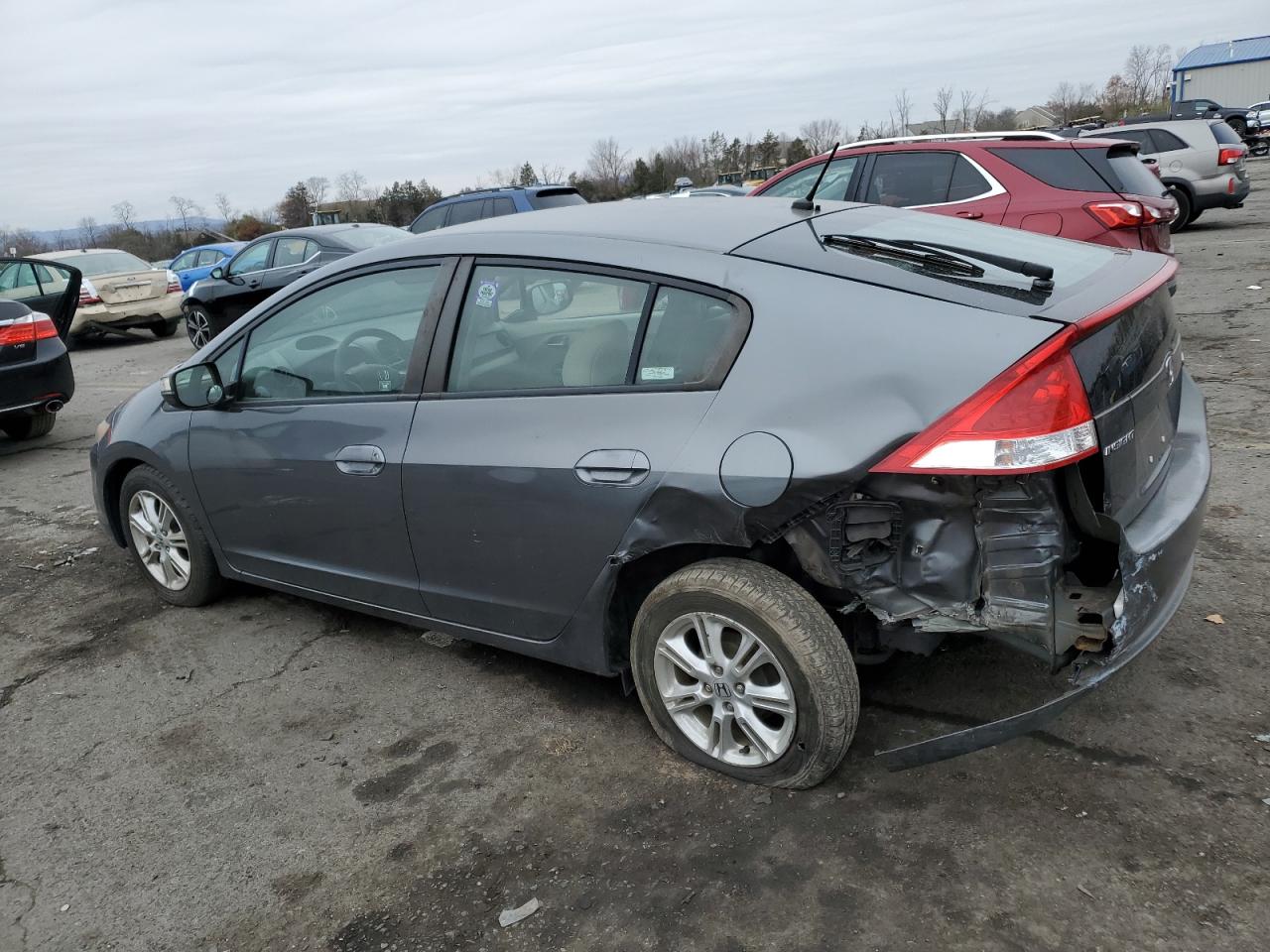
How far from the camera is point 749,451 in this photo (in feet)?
8.68

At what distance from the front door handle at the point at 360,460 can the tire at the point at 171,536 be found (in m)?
1.15

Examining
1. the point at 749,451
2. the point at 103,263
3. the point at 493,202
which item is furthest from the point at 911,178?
the point at 103,263

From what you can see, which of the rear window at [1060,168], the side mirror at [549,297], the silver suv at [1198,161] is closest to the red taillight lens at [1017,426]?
the side mirror at [549,297]

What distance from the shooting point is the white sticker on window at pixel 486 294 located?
3330 millimetres

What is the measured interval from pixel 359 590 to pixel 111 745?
3.23ft

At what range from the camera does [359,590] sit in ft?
12.4

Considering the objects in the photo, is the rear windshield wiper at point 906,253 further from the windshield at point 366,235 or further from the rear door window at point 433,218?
the rear door window at point 433,218

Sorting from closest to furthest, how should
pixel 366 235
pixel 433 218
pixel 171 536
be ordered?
pixel 171 536 → pixel 366 235 → pixel 433 218

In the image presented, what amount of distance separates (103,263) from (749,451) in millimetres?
16104

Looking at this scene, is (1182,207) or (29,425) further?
(1182,207)

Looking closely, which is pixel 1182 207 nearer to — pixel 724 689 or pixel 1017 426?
pixel 1017 426

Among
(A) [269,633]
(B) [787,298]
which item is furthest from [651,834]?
(A) [269,633]

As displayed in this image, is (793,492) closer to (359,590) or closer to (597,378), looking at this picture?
(597,378)

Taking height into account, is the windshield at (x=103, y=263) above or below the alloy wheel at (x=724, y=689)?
above
